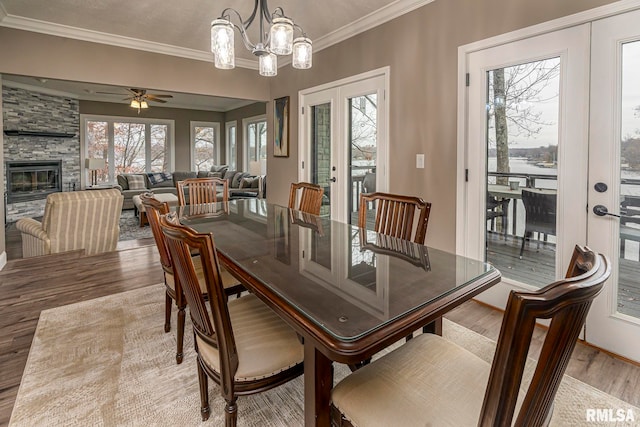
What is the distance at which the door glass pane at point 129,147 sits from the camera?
28.6ft

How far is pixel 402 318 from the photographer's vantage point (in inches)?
39.0

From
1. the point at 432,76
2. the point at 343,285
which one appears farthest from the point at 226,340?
the point at 432,76

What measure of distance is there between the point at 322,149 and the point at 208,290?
339 centimetres

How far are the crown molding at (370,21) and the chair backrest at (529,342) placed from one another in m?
2.95

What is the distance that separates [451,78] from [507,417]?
2.67 meters

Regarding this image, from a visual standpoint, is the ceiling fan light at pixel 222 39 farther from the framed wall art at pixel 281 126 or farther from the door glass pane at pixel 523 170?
the framed wall art at pixel 281 126

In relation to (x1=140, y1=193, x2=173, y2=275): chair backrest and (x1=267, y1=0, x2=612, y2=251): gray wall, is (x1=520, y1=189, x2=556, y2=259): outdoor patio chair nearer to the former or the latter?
(x1=267, y1=0, x2=612, y2=251): gray wall

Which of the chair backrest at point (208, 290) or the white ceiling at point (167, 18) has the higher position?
the white ceiling at point (167, 18)

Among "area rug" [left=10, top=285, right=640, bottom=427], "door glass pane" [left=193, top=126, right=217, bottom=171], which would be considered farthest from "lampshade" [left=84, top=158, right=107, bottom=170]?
"area rug" [left=10, top=285, right=640, bottom=427]

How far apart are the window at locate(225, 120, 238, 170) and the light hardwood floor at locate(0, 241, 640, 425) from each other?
5.49 m

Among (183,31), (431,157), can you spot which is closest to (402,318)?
(431,157)

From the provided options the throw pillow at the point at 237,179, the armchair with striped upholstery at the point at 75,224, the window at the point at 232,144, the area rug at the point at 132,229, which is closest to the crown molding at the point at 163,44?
the armchair with striped upholstery at the point at 75,224

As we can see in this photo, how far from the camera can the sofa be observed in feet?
24.9

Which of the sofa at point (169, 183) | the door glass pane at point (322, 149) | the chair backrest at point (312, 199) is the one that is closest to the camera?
the chair backrest at point (312, 199)
